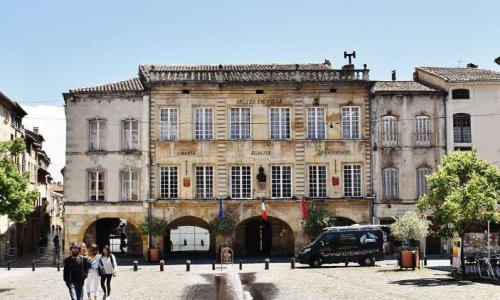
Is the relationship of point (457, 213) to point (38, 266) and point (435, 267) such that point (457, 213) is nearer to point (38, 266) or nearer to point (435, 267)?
point (435, 267)

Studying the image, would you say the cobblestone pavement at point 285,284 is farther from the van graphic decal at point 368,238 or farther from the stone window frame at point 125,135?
the stone window frame at point 125,135

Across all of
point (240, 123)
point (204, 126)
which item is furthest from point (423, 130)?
point (204, 126)

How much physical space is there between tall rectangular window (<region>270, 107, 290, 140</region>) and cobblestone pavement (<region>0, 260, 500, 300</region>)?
10.0m

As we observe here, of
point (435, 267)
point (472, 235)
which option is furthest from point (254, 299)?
point (435, 267)

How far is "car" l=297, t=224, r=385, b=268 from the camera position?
131 feet

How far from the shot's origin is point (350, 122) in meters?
47.3

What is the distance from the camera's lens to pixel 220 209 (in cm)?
4525

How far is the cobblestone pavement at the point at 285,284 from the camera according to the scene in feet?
79.7

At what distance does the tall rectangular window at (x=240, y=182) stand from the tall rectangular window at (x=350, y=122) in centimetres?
646

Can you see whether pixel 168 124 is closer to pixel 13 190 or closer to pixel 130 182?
pixel 130 182

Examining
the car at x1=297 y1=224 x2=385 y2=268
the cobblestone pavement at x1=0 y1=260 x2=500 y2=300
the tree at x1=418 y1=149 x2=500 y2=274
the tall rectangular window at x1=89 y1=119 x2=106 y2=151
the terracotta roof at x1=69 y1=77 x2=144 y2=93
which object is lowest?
the cobblestone pavement at x1=0 y1=260 x2=500 y2=300

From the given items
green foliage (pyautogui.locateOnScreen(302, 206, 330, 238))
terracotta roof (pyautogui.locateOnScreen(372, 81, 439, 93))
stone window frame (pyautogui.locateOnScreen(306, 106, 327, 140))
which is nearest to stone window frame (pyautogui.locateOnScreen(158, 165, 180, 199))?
green foliage (pyautogui.locateOnScreen(302, 206, 330, 238))

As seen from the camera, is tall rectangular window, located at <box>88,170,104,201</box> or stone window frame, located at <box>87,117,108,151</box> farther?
stone window frame, located at <box>87,117,108,151</box>

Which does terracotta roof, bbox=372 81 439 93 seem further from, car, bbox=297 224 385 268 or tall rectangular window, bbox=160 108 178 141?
tall rectangular window, bbox=160 108 178 141
